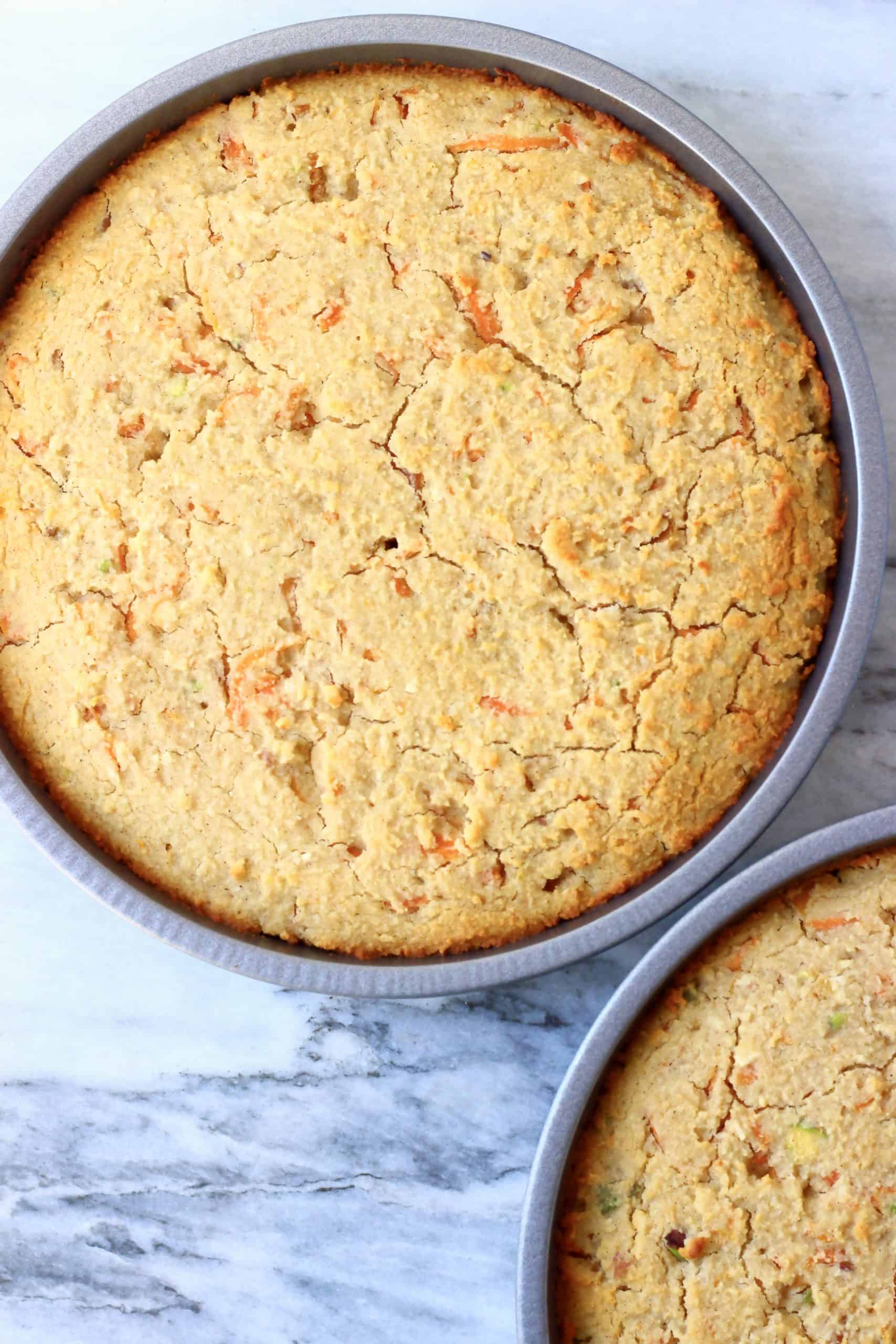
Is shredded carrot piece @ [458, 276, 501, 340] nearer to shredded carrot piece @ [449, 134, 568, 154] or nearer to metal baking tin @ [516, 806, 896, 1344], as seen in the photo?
shredded carrot piece @ [449, 134, 568, 154]

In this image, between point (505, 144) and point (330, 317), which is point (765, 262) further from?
point (330, 317)

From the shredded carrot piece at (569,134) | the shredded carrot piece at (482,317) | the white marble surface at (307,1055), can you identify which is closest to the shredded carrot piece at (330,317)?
the shredded carrot piece at (482,317)

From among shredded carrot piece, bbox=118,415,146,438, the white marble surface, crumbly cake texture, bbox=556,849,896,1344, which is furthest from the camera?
the white marble surface

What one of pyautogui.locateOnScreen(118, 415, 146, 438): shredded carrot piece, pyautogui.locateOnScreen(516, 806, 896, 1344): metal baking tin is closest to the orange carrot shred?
pyautogui.locateOnScreen(118, 415, 146, 438): shredded carrot piece

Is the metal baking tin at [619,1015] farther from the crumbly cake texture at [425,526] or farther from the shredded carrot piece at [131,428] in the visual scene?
the shredded carrot piece at [131,428]

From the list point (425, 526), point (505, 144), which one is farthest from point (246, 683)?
point (505, 144)

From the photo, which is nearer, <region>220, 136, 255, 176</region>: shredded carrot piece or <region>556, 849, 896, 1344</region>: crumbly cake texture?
<region>556, 849, 896, 1344</region>: crumbly cake texture

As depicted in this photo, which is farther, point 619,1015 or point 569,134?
point 569,134
